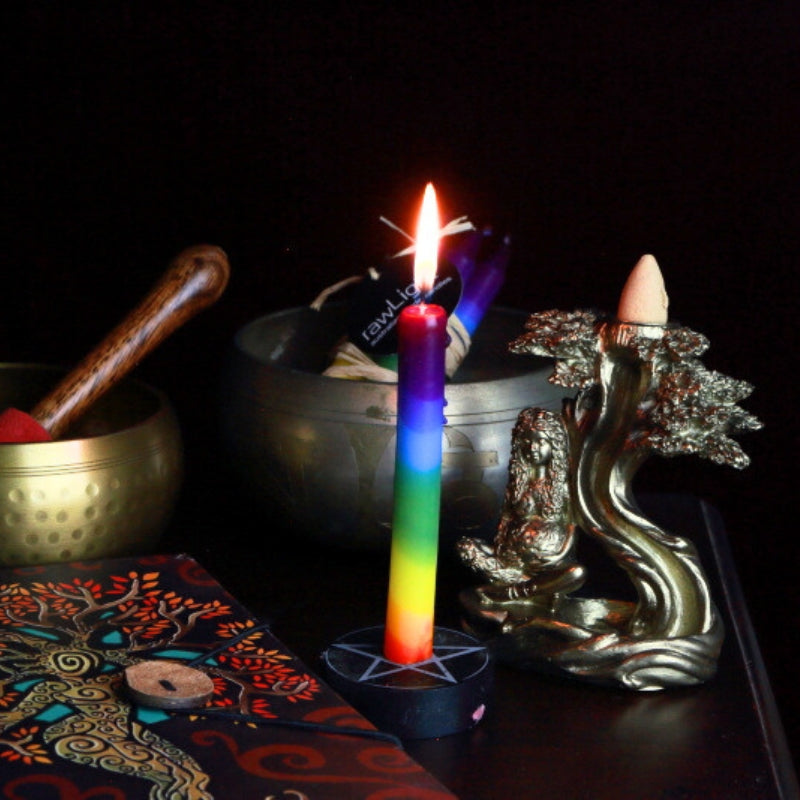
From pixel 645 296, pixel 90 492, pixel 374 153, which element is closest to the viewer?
pixel 645 296

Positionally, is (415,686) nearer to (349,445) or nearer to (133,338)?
(349,445)

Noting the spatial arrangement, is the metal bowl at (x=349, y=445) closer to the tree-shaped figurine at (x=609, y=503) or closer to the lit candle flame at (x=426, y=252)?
the tree-shaped figurine at (x=609, y=503)

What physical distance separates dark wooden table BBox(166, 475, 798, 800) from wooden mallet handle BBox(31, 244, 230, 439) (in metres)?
0.14

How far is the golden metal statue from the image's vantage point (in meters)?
0.80

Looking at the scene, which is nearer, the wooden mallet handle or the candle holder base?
the candle holder base

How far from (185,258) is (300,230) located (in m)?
0.33

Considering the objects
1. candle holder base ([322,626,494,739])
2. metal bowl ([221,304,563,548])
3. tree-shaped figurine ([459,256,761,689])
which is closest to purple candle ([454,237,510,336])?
metal bowl ([221,304,563,548])

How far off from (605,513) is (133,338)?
0.35 metres

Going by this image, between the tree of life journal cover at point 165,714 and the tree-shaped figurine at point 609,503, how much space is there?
158 mm

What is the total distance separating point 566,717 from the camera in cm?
78

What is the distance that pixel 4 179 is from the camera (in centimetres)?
128

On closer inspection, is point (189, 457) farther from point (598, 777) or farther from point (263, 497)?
point (598, 777)

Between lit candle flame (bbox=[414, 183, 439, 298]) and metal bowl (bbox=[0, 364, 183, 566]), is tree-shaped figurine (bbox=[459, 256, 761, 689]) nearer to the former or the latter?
lit candle flame (bbox=[414, 183, 439, 298])

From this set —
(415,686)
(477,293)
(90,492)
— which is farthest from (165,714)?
(477,293)
